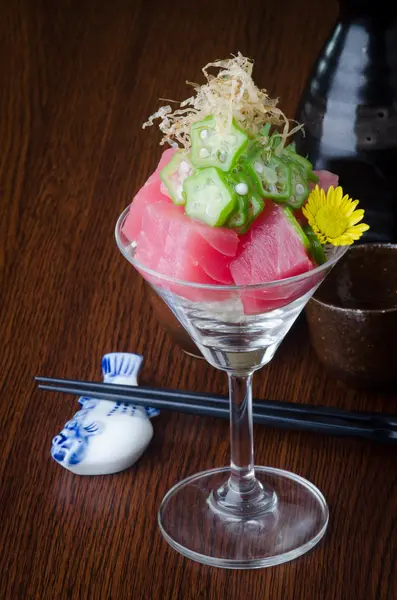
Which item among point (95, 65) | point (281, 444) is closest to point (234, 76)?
point (281, 444)

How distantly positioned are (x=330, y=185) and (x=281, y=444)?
1.24ft

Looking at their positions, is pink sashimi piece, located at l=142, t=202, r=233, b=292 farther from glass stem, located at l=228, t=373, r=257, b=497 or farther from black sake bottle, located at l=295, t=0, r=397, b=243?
black sake bottle, located at l=295, t=0, r=397, b=243

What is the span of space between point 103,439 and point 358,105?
0.53 metres

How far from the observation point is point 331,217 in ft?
3.48

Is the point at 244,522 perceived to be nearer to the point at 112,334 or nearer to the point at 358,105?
the point at 112,334

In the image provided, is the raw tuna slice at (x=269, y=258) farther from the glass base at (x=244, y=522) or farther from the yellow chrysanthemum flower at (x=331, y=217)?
the glass base at (x=244, y=522)

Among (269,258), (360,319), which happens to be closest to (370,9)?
(360,319)

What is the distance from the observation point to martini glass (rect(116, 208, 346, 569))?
3.43 feet

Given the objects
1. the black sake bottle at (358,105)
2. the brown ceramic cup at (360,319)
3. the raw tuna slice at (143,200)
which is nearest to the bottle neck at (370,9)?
the black sake bottle at (358,105)

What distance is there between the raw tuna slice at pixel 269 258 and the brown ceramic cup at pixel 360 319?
11.7 inches

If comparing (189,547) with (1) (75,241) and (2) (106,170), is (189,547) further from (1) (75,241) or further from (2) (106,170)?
(2) (106,170)

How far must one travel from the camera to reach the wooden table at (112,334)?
45.4 inches

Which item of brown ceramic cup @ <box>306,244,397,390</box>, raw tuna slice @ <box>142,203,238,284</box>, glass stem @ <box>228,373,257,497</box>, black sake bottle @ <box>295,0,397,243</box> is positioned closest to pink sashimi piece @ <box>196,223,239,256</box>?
raw tuna slice @ <box>142,203,238,284</box>

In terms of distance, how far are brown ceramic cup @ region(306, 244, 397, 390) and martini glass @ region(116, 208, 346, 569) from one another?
17 cm
